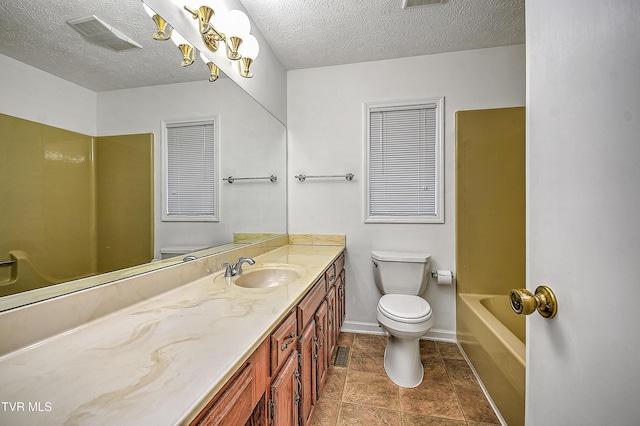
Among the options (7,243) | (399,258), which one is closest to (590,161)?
(7,243)

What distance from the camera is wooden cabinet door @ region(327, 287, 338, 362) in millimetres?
1629

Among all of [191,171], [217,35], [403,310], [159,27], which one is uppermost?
[217,35]

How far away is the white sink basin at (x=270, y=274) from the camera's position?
142 centimetres

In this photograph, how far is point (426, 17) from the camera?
175cm

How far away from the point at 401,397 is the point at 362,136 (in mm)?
1941

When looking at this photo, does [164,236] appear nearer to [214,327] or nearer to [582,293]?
[214,327]

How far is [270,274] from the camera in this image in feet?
5.01

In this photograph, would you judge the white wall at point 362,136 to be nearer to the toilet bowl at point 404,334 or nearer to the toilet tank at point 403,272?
the toilet tank at point 403,272

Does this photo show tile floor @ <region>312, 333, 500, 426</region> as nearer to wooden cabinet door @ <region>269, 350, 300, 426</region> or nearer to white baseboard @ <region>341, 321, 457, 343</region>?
white baseboard @ <region>341, 321, 457, 343</region>

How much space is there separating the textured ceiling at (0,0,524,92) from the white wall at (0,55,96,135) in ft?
0.09

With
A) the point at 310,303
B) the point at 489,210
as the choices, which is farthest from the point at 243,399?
the point at 489,210

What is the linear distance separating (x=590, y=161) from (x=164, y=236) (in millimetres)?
1361

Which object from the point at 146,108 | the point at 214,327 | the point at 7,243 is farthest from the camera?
the point at 146,108

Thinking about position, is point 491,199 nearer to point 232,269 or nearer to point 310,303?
point 310,303
